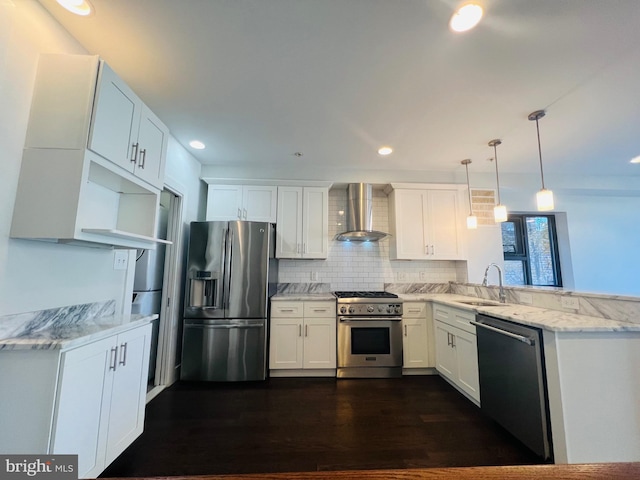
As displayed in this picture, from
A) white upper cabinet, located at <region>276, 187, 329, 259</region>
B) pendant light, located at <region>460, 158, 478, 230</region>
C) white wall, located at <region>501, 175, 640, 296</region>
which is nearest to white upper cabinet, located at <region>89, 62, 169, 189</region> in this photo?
white upper cabinet, located at <region>276, 187, 329, 259</region>

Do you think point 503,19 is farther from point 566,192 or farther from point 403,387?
point 566,192

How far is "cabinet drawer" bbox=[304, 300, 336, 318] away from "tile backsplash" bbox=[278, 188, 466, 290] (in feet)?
2.10

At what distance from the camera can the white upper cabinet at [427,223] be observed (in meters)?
3.60

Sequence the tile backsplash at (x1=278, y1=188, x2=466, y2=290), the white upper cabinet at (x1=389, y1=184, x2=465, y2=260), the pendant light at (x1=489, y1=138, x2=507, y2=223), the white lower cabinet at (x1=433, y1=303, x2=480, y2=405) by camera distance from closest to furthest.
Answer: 1. the white lower cabinet at (x1=433, y1=303, x2=480, y2=405)
2. the pendant light at (x1=489, y1=138, x2=507, y2=223)
3. the white upper cabinet at (x1=389, y1=184, x2=465, y2=260)
4. the tile backsplash at (x1=278, y1=188, x2=466, y2=290)

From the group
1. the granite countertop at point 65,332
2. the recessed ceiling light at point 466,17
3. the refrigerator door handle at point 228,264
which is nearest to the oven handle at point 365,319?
the refrigerator door handle at point 228,264

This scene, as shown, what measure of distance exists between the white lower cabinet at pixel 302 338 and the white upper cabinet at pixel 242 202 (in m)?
1.21

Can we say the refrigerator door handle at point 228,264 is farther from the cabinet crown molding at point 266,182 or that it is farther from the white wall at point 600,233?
the white wall at point 600,233

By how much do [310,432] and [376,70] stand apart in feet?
9.02

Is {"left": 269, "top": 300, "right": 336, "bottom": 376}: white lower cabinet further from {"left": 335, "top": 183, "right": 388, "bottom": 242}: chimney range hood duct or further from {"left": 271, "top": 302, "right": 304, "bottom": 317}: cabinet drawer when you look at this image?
{"left": 335, "top": 183, "right": 388, "bottom": 242}: chimney range hood duct

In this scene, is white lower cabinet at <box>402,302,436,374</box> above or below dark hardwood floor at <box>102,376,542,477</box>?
above

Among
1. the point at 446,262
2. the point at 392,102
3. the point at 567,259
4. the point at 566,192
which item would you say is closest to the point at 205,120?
the point at 392,102

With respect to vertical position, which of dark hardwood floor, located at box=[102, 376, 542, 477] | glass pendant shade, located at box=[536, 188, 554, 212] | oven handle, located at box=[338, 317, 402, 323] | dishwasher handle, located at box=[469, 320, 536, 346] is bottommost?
dark hardwood floor, located at box=[102, 376, 542, 477]

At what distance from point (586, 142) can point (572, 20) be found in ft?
6.60

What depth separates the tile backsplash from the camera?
3.77m
